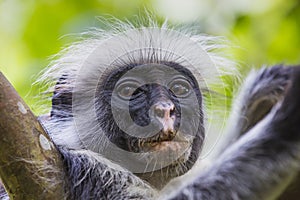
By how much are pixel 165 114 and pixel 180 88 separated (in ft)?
1.56

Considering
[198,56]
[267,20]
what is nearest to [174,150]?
[198,56]

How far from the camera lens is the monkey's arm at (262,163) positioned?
11.1ft

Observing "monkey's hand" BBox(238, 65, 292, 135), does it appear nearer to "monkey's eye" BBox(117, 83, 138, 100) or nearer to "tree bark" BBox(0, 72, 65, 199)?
"monkey's eye" BBox(117, 83, 138, 100)

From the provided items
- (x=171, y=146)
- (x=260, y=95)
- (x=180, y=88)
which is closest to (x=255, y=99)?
(x=260, y=95)

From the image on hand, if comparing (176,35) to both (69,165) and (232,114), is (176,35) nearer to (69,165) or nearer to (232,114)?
(232,114)

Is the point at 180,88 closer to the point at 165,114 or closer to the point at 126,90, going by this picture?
the point at 126,90

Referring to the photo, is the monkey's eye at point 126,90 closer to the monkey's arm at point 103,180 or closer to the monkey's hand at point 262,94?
the monkey's arm at point 103,180

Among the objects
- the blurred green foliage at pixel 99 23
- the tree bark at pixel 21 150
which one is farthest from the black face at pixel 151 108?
the blurred green foliage at pixel 99 23

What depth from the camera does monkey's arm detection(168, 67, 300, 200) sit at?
3.39 meters

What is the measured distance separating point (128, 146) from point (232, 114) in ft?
2.91

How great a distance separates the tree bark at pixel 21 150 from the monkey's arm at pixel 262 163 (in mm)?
736

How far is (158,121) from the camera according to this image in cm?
382

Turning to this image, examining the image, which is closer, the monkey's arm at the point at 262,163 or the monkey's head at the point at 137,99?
the monkey's arm at the point at 262,163

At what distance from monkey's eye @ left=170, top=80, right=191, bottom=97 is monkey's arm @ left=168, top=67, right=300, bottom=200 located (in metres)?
0.66
